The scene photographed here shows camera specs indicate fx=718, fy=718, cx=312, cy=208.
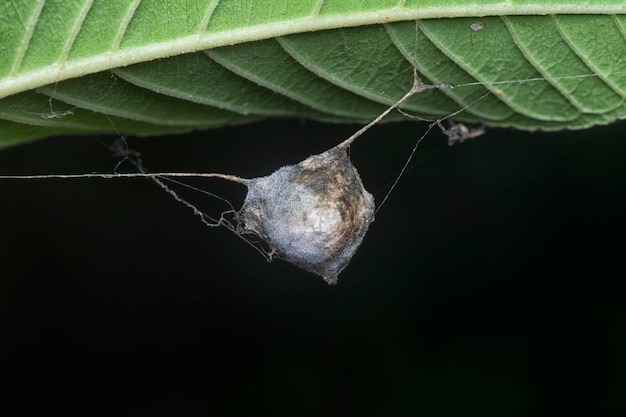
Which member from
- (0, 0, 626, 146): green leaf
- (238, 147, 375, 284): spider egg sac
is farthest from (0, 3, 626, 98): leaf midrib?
(238, 147, 375, 284): spider egg sac

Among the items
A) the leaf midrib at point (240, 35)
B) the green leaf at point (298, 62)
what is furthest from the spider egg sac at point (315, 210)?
the leaf midrib at point (240, 35)

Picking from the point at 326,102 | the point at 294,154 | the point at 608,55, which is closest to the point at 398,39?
the point at 326,102

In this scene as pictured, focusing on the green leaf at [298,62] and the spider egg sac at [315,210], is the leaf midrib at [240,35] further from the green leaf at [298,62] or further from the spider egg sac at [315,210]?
the spider egg sac at [315,210]

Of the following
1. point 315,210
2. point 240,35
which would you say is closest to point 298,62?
point 240,35

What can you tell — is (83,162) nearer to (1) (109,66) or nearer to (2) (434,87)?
(1) (109,66)

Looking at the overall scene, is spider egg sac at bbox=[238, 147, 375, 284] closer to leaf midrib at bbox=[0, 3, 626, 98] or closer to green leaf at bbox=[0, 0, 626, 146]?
green leaf at bbox=[0, 0, 626, 146]

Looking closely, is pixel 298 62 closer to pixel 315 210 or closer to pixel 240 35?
pixel 240 35
